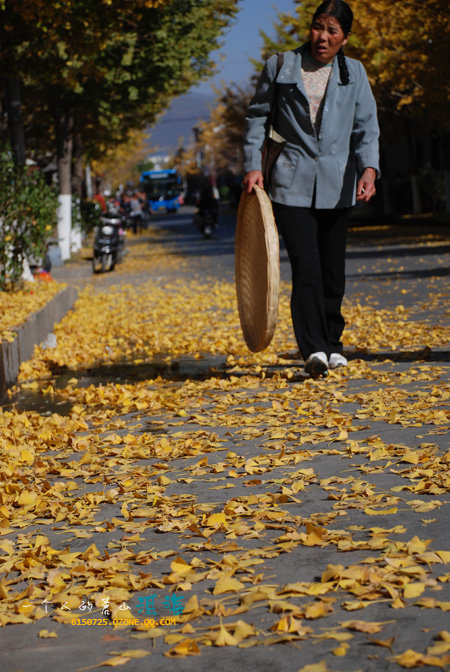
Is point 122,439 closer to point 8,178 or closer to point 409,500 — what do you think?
point 409,500

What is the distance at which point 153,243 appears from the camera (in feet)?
137

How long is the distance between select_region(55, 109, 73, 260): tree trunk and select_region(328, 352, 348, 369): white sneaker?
2377cm

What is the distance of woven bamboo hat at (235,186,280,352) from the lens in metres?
7.33

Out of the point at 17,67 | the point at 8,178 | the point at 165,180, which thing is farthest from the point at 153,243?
the point at 165,180

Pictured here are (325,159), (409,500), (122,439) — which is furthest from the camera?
(325,159)

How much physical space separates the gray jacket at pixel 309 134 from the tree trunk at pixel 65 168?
23982mm

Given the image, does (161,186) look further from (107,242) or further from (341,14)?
(341,14)

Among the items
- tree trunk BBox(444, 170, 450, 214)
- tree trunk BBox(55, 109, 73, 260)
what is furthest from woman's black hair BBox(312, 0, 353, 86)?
tree trunk BBox(444, 170, 450, 214)

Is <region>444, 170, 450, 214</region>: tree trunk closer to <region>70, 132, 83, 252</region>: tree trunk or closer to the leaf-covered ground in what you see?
<region>70, 132, 83, 252</region>: tree trunk

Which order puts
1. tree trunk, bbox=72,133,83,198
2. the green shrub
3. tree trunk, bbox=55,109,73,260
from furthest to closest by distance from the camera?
tree trunk, bbox=72,133,83,198 < tree trunk, bbox=55,109,73,260 < the green shrub

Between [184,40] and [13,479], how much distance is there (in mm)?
28887

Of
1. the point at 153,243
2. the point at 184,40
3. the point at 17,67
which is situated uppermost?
the point at 184,40

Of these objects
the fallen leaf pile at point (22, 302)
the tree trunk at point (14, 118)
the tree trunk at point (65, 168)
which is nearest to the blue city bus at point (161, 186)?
the tree trunk at point (65, 168)

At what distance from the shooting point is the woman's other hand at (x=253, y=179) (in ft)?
A: 24.7
